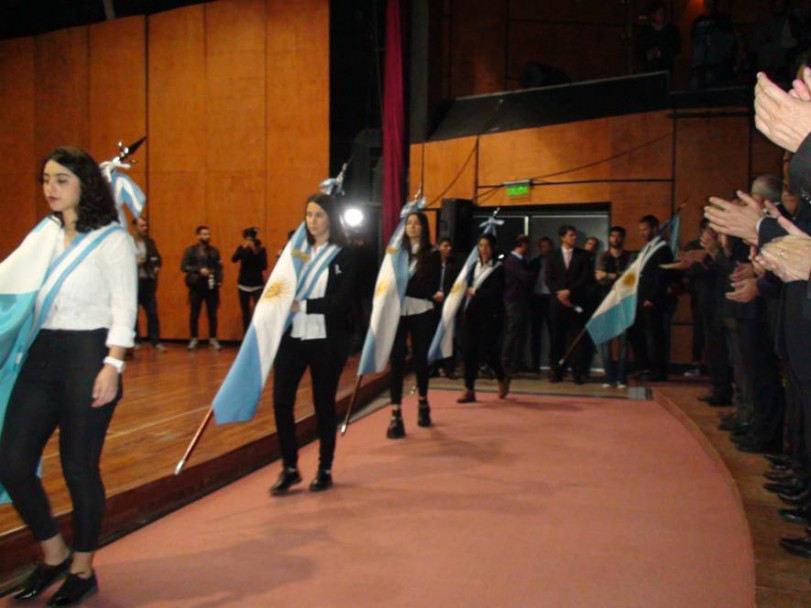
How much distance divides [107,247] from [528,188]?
8.27 metres

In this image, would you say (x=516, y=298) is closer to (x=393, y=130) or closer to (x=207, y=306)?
(x=393, y=130)

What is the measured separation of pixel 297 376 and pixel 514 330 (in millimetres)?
5592

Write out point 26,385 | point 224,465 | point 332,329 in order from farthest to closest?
point 224,465 → point 332,329 → point 26,385

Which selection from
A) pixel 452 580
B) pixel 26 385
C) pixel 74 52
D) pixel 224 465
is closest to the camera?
pixel 26 385

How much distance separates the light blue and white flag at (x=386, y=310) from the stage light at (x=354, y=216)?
187 inches

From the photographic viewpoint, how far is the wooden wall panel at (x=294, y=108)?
11914 millimetres

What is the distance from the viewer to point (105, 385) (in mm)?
2939

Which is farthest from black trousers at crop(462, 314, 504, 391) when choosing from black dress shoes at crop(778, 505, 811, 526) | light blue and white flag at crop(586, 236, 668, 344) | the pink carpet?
black dress shoes at crop(778, 505, 811, 526)

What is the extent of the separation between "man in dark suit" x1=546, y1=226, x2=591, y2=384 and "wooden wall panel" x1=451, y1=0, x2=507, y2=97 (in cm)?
387

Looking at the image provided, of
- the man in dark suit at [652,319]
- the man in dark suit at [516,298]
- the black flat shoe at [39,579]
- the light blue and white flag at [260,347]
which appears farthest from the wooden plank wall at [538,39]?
the black flat shoe at [39,579]

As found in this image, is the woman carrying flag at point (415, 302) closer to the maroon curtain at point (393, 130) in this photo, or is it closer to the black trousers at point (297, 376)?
the black trousers at point (297, 376)

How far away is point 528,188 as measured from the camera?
10.8m

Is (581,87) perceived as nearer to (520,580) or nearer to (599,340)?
(599,340)

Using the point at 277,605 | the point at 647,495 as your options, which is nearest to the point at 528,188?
the point at 647,495
